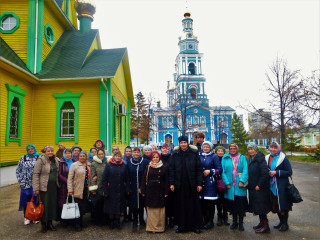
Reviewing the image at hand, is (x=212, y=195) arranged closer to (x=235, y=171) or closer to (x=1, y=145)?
(x=235, y=171)

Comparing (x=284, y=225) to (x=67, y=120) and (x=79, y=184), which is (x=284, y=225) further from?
(x=67, y=120)

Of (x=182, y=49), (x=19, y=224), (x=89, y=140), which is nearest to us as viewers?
(x=19, y=224)

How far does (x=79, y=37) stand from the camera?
16.0 metres

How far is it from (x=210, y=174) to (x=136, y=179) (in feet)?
5.47

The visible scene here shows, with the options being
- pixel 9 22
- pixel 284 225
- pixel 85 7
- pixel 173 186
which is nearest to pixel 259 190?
pixel 284 225

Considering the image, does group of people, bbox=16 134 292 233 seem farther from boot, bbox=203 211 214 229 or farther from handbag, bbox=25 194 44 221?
handbag, bbox=25 194 44 221

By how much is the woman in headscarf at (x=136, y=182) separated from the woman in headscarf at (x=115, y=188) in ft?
0.54

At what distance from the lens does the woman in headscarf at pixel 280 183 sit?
5000 mm

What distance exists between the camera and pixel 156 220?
16.8 feet

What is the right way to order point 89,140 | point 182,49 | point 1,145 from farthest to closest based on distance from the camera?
point 182,49
point 89,140
point 1,145

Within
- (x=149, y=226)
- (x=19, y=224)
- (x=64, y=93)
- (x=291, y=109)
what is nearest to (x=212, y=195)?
(x=149, y=226)

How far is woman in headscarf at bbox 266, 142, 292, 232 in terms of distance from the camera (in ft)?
16.4

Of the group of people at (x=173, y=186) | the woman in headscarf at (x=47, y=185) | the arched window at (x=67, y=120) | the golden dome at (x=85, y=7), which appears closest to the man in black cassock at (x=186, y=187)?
the group of people at (x=173, y=186)

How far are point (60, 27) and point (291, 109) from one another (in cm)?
1941
